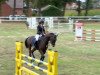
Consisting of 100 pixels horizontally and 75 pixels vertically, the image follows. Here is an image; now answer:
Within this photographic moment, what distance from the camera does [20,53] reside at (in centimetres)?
1385

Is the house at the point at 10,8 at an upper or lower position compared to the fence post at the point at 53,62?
lower

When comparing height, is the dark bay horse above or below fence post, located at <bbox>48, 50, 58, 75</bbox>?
below

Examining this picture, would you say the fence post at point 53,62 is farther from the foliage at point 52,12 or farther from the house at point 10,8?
the house at point 10,8

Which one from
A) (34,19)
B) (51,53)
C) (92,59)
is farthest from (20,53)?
(34,19)

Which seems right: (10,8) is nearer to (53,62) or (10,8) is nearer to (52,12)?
(52,12)

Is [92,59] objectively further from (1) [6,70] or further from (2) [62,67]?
(1) [6,70]

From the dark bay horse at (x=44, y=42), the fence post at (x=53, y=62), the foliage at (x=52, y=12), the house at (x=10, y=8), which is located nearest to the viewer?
the fence post at (x=53, y=62)

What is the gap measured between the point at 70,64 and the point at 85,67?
118cm

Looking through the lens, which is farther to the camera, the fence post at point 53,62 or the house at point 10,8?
the house at point 10,8

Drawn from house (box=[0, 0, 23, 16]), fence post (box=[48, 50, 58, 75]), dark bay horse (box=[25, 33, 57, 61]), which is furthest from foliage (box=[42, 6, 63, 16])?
fence post (box=[48, 50, 58, 75])

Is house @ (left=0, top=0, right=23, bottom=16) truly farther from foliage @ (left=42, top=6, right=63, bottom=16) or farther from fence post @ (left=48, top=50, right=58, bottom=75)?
fence post @ (left=48, top=50, right=58, bottom=75)

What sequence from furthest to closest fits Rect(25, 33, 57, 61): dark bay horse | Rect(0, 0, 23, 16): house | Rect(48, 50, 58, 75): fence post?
Rect(0, 0, 23, 16): house, Rect(25, 33, 57, 61): dark bay horse, Rect(48, 50, 58, 75): fence post

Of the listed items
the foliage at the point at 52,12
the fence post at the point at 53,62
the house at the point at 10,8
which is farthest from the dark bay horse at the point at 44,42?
the house at the point at 10,8

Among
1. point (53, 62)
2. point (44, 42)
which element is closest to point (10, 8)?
point (44, 42)
